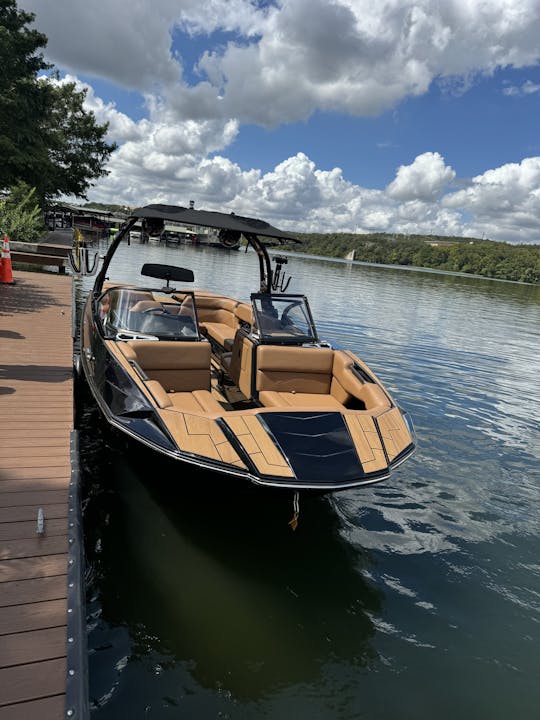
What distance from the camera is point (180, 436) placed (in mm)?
3908

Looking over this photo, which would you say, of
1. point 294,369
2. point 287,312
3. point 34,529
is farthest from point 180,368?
point 34,529

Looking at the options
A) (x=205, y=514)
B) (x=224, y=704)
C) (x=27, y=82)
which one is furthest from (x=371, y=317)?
(x=27, y=82)

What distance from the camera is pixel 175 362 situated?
5676 mm

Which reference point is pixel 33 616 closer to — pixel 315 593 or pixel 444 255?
pixel 315 593

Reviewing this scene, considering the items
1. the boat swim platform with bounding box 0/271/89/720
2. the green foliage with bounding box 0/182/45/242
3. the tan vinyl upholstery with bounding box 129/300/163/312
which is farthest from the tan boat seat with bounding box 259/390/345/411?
the green foliage with bounding box 0/182/45/242

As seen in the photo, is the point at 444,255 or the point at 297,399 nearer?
the point at 297,399

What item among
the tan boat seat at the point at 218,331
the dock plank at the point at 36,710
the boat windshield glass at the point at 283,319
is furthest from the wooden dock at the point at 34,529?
the tan boat seat at the point at 218,331

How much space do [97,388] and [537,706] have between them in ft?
16.1

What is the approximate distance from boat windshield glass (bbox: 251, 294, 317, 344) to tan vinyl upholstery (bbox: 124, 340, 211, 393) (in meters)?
0.93

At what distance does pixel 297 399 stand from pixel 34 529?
11.1ft

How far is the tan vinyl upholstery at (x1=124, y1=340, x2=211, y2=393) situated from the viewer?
5523 mm

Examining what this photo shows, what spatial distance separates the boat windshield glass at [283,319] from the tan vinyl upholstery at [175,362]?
929 mm

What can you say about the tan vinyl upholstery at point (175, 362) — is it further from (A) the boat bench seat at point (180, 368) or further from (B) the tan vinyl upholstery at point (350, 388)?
(B) the tan vinyl upholstery at point (350, 388)

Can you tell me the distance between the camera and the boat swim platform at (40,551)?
7.24 ft
